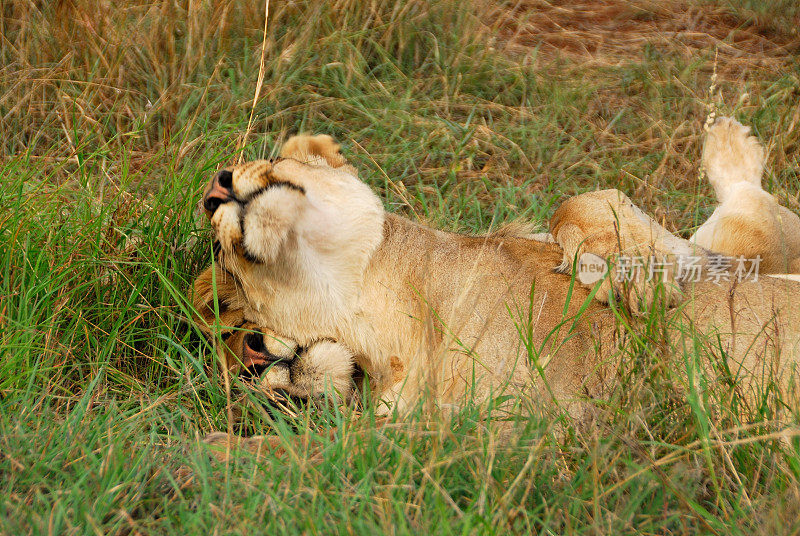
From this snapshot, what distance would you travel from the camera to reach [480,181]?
15.0ft

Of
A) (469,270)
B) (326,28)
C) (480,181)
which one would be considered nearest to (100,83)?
(326,28)

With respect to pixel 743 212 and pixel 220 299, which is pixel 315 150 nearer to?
pixel 220 299

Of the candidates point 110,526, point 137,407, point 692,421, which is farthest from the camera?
point 137,407

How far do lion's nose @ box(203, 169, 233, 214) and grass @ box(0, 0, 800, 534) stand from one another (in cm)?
49

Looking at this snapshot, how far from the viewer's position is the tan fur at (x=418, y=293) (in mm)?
2543

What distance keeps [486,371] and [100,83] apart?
2942mm

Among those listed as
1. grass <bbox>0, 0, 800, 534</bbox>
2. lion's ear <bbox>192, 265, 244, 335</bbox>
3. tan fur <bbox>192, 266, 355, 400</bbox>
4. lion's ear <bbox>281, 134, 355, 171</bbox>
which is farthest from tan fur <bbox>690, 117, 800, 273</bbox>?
lion's ear <bbox>192, 265, 244, 335</bbox>

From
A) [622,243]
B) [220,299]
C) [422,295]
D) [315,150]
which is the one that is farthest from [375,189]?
[622,243]

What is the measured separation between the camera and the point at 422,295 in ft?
8.84

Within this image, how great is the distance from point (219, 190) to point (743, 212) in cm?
201

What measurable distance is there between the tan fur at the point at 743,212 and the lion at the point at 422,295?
48cm

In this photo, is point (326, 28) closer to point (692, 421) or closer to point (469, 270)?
point (469, 270)

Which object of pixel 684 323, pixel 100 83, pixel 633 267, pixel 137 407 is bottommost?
pixel 137 407

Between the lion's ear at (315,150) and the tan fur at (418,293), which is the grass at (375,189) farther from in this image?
the lion's ear at (315,150)
